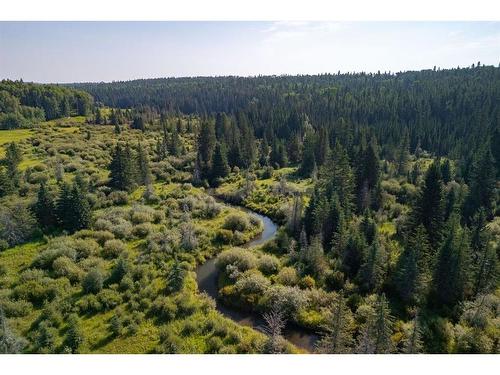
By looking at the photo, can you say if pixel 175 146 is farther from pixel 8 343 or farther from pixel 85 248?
pixel 8 343

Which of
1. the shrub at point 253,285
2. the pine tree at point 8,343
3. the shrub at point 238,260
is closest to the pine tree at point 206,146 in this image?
the shrub at point 238,260

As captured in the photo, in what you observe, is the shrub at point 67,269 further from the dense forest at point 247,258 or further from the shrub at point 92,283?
the shrub at point 92,283

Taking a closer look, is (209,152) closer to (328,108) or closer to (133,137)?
(133,137)

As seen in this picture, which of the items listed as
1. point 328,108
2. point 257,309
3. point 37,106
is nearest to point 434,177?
point 257,309

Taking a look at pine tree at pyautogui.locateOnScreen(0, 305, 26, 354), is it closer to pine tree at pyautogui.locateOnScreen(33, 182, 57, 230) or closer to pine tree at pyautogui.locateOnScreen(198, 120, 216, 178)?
pine tree at pyautogui.locateOnScreen(33, 182, 57, 230)

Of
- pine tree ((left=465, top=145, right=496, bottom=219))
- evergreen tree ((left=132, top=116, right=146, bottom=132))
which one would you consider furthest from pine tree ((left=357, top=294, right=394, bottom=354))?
evergreen tree ((left=132, top=116, right=146, bottom=132))

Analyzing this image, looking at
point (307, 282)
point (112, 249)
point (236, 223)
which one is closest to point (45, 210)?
point (112, 249)
